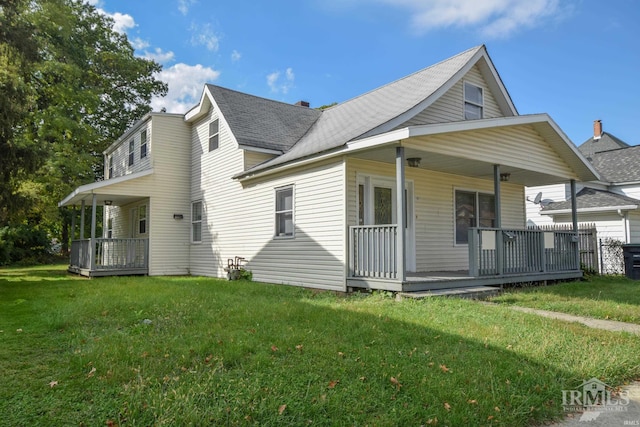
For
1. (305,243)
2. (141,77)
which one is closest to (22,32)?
(305,243)

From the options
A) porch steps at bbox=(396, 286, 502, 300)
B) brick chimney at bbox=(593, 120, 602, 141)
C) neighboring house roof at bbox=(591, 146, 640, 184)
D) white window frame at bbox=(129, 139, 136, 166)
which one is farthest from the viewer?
brick chimney at bbox=(593, 120, 602, 141)

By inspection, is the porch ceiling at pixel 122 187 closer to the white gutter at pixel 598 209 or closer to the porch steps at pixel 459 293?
the porch steps at pixel 459 293

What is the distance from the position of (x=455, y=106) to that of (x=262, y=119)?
6162 mm

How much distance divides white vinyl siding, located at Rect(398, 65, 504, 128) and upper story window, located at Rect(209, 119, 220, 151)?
23.0 feet

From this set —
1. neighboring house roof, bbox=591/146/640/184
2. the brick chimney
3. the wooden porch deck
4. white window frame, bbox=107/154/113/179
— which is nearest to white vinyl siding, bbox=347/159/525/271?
the wooden porch deck

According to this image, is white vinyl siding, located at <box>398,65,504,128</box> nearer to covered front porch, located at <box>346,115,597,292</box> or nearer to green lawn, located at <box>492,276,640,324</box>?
covered front porch, located at <box>346,115,597,292</box>

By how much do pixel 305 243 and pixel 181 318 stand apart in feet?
15.1

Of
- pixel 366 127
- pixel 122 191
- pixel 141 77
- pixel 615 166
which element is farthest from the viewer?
pixel 141 77

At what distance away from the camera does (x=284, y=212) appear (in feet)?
36.0

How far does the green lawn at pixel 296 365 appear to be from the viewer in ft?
10.0

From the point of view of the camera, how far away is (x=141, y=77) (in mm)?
29438

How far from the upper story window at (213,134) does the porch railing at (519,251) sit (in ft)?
29.7

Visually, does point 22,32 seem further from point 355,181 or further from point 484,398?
point 484,398

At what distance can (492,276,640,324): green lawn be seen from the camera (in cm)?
700
